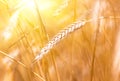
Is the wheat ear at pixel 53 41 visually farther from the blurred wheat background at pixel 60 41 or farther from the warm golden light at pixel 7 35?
the warm golden light at pixel 7 35

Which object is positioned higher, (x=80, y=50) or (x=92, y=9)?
(x=92, y=9)

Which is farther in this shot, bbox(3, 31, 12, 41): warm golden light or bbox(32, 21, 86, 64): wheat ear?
bbox(3, 31, 12, 41): warm golden light

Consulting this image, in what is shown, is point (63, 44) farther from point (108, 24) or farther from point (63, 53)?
point (108, 24)

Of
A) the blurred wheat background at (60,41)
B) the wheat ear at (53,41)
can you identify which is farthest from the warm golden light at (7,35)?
the wheat ear at (53,41)

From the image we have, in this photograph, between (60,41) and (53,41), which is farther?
(60,41)

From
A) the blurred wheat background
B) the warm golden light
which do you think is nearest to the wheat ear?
the blurred wheat background

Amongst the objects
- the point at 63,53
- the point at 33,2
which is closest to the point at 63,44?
the point at 63,53

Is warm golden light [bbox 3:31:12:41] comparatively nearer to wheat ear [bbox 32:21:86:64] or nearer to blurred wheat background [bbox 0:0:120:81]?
blurred wheat background [bbox 0:0:120:81]

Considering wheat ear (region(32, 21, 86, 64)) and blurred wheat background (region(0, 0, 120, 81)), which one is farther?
blurred wheat background (region(0, 0, 120, 81))
